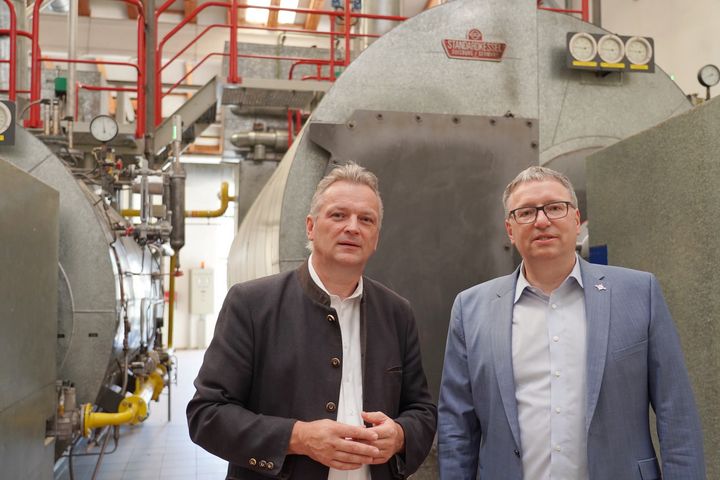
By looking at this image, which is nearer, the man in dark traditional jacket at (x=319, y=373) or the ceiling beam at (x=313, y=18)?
the man in dark traditional jacket at (x=319, y=373)

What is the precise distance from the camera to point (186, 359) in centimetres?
1293

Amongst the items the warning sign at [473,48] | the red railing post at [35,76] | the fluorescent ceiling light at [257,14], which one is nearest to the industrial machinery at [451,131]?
the warning sign at [473,48]

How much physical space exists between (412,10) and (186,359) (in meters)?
8.07

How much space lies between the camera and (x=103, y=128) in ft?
18.1

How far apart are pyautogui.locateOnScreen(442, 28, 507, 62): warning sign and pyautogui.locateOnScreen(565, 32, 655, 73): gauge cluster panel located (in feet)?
1.40

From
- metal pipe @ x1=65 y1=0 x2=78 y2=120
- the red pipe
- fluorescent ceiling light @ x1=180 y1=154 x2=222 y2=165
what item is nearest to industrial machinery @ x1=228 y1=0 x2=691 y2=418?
the red pipe

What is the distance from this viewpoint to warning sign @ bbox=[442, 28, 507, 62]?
12.2 feet

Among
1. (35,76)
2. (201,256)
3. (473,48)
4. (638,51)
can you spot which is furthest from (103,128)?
(201,256)

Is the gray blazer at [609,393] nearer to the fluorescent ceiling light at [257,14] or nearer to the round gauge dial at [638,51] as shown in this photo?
the round gauge dial at [638,51]

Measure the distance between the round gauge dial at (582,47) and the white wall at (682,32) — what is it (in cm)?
379


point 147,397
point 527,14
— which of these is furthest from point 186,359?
point 527,14

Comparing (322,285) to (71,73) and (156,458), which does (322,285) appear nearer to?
(156,458)

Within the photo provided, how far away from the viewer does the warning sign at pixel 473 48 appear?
12.2ft

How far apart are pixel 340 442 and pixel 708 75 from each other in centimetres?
403
